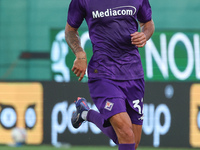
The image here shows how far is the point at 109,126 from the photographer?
217 inches

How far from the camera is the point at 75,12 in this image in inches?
211

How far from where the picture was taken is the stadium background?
8.56m

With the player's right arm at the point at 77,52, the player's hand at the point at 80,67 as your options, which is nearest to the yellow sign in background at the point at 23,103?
the player's right arm at the point at 77,52

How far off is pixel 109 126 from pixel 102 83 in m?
0.53

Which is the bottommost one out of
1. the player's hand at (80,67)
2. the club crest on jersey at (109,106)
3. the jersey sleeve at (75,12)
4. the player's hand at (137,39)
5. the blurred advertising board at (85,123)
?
the blurred advertising board at (85,123)

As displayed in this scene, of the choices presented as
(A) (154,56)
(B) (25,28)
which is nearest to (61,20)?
(B) (25,28)

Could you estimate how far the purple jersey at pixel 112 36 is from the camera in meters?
5.19

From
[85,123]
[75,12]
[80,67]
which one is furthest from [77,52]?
A: [85,123]

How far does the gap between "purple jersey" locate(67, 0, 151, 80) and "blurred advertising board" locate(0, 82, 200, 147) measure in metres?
3.38

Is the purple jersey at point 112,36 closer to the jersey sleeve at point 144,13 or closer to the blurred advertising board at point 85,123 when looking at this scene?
the jersey sleeve at point 144,13

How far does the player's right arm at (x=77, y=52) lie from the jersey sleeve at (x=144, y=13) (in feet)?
2.03

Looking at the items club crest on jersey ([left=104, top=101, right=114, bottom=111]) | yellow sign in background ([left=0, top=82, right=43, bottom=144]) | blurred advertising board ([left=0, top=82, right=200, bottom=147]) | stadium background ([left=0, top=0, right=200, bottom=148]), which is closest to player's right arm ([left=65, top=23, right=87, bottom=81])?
club crest on jersey ([left=104, top=101, right=114, bottom=111])

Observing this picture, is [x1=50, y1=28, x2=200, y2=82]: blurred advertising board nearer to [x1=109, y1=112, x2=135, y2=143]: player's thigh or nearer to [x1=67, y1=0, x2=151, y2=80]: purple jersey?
[x1=67, y1=0, x2=151, y2=80]: purple jersey

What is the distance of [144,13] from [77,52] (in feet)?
2.36
